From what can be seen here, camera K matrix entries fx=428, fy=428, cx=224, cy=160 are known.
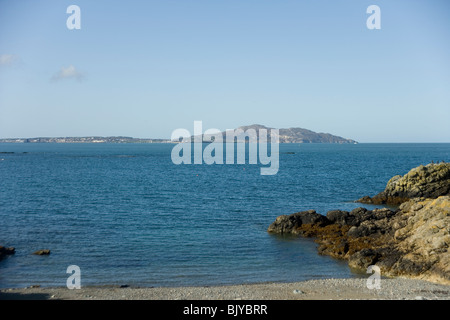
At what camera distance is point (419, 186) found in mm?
54406

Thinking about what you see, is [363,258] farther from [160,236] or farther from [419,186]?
[419,186]

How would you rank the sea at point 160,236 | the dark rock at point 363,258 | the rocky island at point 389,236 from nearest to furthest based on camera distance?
1. the rocky island at point 389,236
2. the sea at point 160,236
3. the dark rock at point 363,258

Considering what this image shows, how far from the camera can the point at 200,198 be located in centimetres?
6044

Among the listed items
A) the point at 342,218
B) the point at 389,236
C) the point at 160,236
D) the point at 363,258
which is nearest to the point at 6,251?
A: the point at 160,236

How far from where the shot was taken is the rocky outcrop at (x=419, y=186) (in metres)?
53.3

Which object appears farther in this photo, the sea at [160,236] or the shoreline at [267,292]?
the sea at [160,236]

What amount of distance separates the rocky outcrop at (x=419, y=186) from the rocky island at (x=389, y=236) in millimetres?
16306

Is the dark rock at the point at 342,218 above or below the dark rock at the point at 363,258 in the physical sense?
above

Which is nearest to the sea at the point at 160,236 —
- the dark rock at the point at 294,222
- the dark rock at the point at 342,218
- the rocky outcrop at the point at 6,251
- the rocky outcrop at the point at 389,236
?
the rocky outcrop at the point at 6,251

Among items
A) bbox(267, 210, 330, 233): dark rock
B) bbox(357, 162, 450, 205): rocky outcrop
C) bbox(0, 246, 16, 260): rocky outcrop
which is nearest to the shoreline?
bbox(0, 246, 16, 260): rocky outcrop

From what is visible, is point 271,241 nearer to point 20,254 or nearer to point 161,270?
point 161,270

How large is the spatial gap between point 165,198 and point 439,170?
36.5m

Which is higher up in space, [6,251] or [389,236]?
[389,236]

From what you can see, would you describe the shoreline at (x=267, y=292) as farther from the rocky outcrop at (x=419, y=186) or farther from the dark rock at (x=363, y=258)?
the rocky outcrop at (x=419, y=186)
